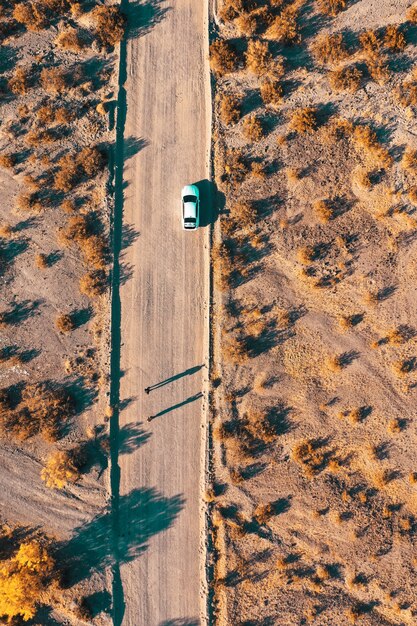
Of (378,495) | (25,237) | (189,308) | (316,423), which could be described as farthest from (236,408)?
(25,237)

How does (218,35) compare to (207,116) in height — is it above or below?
above

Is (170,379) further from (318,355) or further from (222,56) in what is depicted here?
(222,56)

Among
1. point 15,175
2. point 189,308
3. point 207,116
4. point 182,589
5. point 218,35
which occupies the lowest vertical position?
point 182,589

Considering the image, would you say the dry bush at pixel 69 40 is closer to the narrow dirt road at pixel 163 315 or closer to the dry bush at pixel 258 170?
the narrow dirt road at pixel 163 315

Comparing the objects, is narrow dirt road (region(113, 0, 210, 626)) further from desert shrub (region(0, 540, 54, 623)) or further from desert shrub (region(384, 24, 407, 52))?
desert shrub (region(384, 24, 407, 52))

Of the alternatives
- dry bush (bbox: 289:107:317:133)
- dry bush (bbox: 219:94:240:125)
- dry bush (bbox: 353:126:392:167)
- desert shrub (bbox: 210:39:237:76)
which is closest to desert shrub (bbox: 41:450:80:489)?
dry bush (bbox: 219:94:240:125)

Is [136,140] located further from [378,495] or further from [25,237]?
[378,495]
